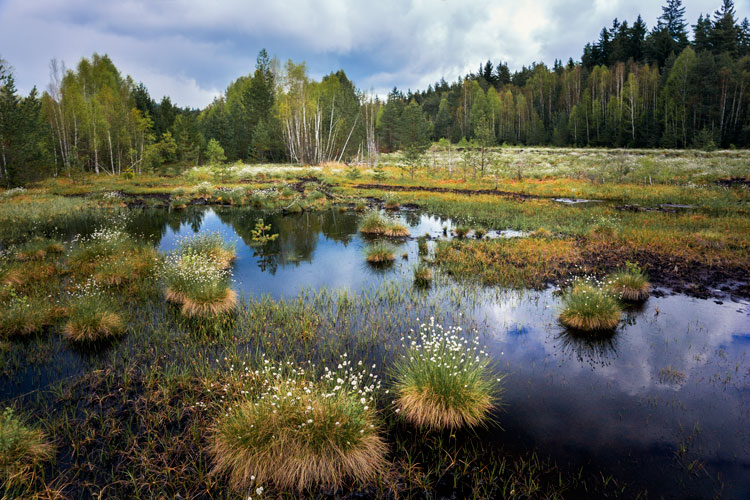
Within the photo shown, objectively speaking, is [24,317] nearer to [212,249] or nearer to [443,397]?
[212,249]

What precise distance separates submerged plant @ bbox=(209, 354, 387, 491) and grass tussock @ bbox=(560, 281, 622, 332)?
20.7ft

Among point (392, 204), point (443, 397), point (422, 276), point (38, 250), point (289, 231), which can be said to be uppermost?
point (392, 204)

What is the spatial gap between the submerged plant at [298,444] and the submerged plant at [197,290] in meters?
5.13

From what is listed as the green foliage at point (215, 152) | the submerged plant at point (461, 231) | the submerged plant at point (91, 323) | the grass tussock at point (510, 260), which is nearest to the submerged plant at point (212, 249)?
the submerged plant at point (91, 323)

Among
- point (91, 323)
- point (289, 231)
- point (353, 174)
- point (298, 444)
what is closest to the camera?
point (298, 444)

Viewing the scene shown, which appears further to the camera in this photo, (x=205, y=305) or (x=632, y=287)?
(x=632, y=287)

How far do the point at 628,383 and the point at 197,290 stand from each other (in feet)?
32.5

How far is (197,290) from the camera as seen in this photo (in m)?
9.93

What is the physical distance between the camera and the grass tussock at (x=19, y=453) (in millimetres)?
4500

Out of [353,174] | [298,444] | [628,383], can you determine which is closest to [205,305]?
[298,444]

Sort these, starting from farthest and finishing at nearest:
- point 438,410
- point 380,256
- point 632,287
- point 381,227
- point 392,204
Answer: point 392,204 → point 381,227 → point 380,256 → point 632,287 → point 438,410

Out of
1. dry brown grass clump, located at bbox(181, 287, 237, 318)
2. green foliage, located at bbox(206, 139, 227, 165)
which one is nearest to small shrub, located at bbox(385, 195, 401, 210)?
dry brown grass clump, located at bbox(181, 287, 237, 318)

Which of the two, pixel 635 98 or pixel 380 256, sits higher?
pixel 635 98

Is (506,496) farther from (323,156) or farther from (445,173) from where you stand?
(323,156)
